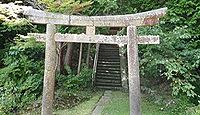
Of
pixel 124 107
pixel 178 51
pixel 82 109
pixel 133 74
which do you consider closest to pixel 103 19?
pixel 133 74

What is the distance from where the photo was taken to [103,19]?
7.38 meters

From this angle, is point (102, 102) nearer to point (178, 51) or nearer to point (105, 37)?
point (178, 51)

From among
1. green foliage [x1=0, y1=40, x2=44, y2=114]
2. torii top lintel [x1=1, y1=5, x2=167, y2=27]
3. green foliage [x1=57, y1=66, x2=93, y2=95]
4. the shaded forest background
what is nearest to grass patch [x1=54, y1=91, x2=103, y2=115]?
the shaded forest background

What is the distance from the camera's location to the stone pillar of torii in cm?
715

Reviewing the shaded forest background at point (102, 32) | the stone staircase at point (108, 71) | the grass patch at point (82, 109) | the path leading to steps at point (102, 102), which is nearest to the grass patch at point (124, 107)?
the path leading to steps at point (102, 102)

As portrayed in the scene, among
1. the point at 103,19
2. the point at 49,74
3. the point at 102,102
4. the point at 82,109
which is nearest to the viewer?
the point at 103,19

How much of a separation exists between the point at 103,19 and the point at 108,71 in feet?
23.7

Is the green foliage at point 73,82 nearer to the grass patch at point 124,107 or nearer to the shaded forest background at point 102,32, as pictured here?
the shaded forest background at point 102,32

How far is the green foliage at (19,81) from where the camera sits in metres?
11.0

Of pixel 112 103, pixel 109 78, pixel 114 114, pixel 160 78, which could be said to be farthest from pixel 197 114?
pixel 109 78

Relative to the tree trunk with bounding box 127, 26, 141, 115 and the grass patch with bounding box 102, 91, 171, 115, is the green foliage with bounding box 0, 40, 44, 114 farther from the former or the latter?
the tree trunk with bounding box 127, 26, 141, 115

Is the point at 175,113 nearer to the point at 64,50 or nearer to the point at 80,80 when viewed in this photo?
the point at 80,80

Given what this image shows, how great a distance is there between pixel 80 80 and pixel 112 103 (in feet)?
8.68

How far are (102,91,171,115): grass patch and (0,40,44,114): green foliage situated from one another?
315 centimetres
